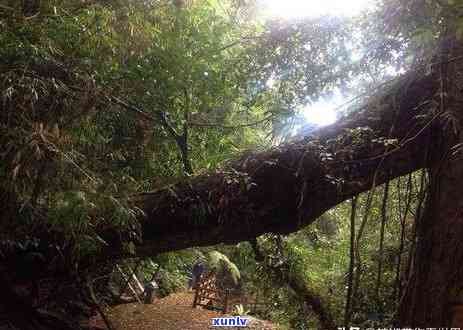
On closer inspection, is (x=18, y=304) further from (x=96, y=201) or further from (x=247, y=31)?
(x=247, y=31)

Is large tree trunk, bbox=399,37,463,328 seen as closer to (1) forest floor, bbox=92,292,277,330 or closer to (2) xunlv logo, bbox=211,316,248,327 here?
(1) forest floor, bbox=92,292,277,330

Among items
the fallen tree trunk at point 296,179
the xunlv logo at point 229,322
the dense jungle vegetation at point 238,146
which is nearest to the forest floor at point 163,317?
the xunlv logo at point 229,322

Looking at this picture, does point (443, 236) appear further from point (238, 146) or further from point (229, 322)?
point (229, 322)

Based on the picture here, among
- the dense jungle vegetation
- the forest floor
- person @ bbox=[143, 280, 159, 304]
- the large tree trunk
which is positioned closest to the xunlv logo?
the forest floor

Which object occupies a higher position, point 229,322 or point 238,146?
point 238,146

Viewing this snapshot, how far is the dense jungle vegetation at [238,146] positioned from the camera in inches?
89.7

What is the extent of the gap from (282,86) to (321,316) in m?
2.56

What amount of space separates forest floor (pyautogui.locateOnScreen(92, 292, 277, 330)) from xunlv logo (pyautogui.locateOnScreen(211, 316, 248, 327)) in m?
0.10

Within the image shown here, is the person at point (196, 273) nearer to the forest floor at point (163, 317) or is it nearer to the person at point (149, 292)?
the forest floor at point (163, 317)

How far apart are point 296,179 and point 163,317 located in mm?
4892

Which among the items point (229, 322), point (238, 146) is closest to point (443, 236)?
point (238, 146)

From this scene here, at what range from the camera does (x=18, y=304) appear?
3.97m

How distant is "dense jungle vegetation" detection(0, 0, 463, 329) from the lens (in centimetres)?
228

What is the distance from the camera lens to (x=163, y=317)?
6.72 metres
